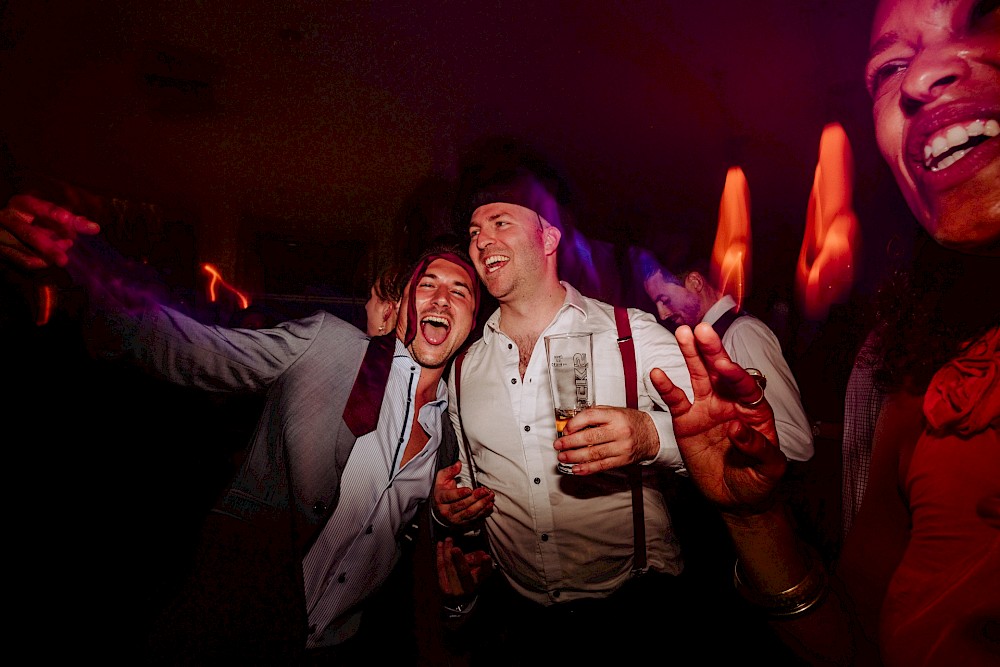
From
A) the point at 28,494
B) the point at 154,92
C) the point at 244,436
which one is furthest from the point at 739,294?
the point at 28,494

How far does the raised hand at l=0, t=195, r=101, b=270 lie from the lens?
1.14m

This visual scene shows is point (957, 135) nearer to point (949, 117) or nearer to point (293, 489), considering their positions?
point (949, 117)

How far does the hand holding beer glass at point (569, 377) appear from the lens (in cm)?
127

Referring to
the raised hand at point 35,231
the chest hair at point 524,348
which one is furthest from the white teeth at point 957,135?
the raised hand at point 35,231

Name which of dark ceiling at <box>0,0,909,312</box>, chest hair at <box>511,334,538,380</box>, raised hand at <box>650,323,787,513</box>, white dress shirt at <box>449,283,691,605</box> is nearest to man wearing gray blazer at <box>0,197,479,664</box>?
white dress shirt at <box>449,283,691,605</box>

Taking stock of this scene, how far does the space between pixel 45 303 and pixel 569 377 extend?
177cm

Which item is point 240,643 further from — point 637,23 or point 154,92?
point 637,23

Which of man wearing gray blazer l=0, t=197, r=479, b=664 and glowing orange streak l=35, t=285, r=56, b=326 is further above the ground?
glowing orange streak l=35, t=285, r=56, b=326

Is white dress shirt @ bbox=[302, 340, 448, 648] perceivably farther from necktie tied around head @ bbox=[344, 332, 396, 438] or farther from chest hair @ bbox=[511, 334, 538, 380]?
chest hair @ bbox=[511, 334, 538, 380]

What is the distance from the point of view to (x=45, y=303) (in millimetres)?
1275

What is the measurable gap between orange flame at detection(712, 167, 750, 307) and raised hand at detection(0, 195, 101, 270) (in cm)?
496

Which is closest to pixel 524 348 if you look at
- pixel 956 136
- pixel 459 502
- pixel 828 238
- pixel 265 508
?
pixel 459 502

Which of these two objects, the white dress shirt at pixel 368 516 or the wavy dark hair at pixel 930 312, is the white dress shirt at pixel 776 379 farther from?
the white dress shirt at pixel 368 516

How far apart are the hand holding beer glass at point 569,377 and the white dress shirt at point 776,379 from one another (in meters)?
0.97
